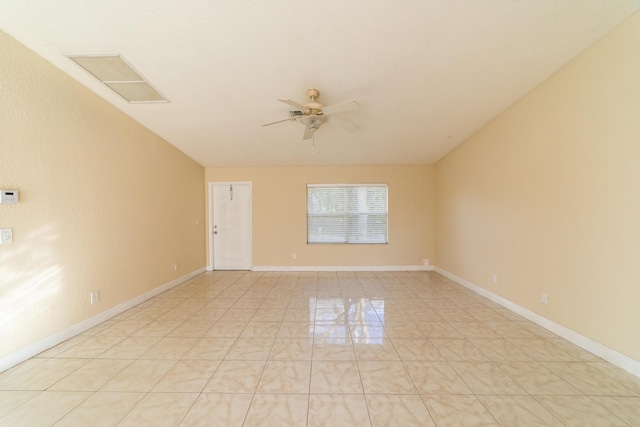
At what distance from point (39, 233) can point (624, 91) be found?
4.95 m

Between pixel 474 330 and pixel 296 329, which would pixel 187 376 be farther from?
pixel 474 330

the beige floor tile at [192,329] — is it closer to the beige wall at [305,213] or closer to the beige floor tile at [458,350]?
the beige floor tile at [458,350]

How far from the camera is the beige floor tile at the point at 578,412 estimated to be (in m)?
1.42

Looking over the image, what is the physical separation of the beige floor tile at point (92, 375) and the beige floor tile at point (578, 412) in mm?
3008

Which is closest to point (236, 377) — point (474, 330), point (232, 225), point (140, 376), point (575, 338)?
point (140, 376)

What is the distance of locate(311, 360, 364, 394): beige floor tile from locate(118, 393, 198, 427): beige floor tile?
821 millimetres

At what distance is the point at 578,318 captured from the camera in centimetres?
225

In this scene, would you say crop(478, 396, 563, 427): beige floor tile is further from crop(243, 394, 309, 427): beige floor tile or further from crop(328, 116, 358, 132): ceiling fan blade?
crop(328, 116, 358, 132): ceiling fan blade

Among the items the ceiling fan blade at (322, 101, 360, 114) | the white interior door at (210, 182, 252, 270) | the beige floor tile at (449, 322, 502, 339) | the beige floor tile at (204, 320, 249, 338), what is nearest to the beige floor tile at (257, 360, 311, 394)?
the beige floor tile at (204, 320, 249, 338)

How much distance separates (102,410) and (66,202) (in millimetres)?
1997

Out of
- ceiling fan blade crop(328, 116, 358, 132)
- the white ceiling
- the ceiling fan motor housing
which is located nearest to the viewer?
the white ceiling

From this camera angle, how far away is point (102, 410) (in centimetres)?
154

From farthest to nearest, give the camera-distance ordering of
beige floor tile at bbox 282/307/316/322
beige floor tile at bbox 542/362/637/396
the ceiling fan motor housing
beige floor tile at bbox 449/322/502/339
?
beige floor tile at bbox 282/307/316/322 < the ceiling fan motor housing < beige floor tile at bbox 449/322/502/339 < beige floor tile at bbox 542/362/637/396

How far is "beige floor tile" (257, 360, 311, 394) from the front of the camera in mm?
1715
